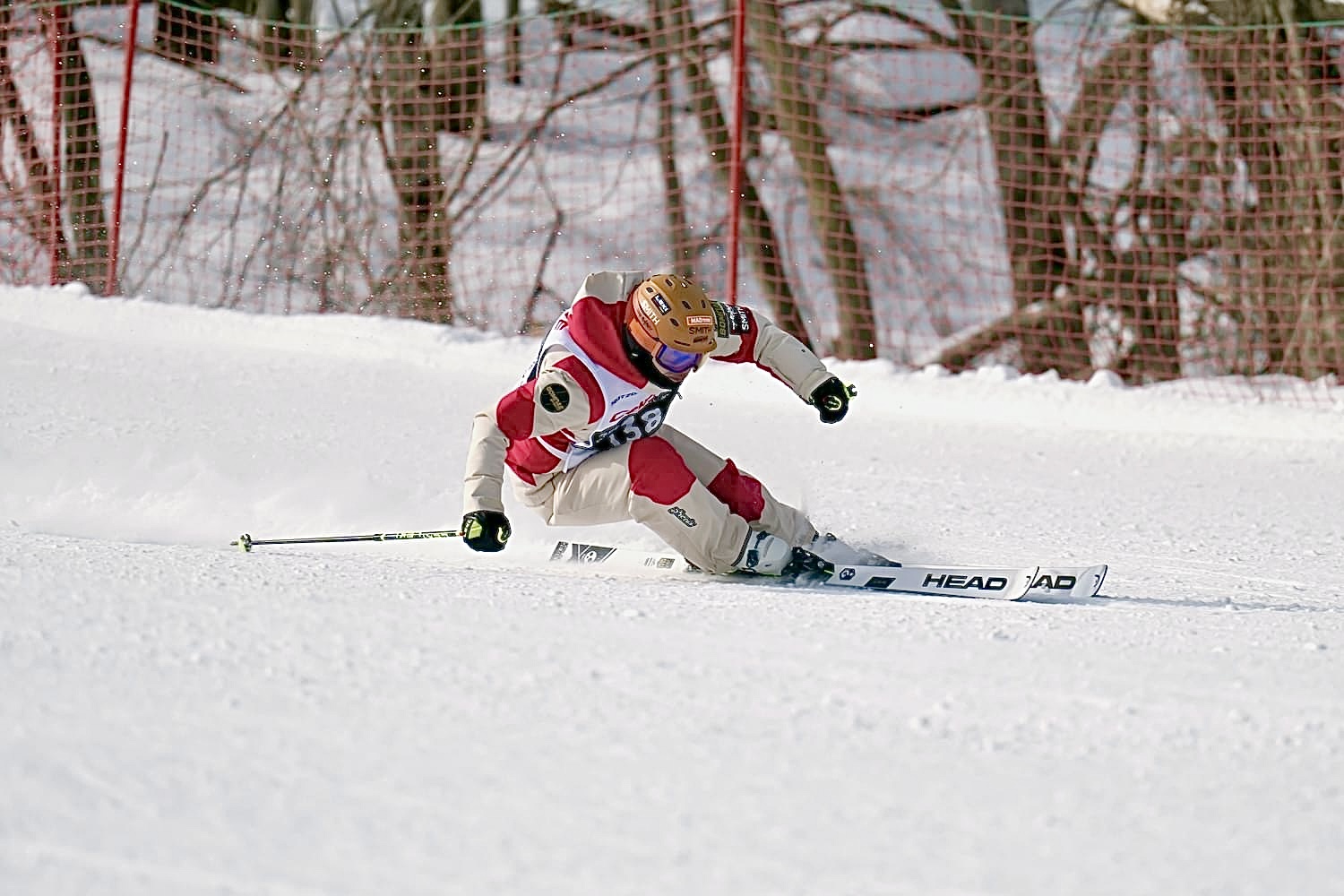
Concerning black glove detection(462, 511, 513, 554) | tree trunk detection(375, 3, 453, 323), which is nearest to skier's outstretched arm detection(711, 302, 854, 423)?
black glove detection(462, 511, 513, 554)

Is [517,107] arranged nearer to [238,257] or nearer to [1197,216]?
[238,257]

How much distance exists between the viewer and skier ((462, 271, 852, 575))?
13.7ft

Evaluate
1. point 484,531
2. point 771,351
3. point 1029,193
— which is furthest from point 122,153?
point 484,531

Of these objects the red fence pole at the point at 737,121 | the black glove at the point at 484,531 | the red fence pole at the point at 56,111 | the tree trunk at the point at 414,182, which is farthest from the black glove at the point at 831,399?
the red fence pole at the point at 56,111

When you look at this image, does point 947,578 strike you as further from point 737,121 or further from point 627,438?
point 737,121

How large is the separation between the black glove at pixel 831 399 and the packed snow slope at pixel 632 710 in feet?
1.88

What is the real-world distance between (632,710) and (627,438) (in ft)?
5.81

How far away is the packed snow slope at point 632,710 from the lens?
7.03ft

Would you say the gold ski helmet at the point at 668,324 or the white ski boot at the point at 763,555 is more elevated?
the gold ski helmet at the point at 668,324

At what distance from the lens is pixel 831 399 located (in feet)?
15.0

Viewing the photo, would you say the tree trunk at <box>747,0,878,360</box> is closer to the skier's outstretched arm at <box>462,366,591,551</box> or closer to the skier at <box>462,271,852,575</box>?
the skier at <box>462,271,852,575</box>

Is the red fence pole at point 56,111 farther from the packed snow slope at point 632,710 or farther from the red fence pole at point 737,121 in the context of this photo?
the packed snow slope at point 632,710

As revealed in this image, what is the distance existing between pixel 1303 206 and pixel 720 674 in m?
7.33

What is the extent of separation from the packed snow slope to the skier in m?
0.18
